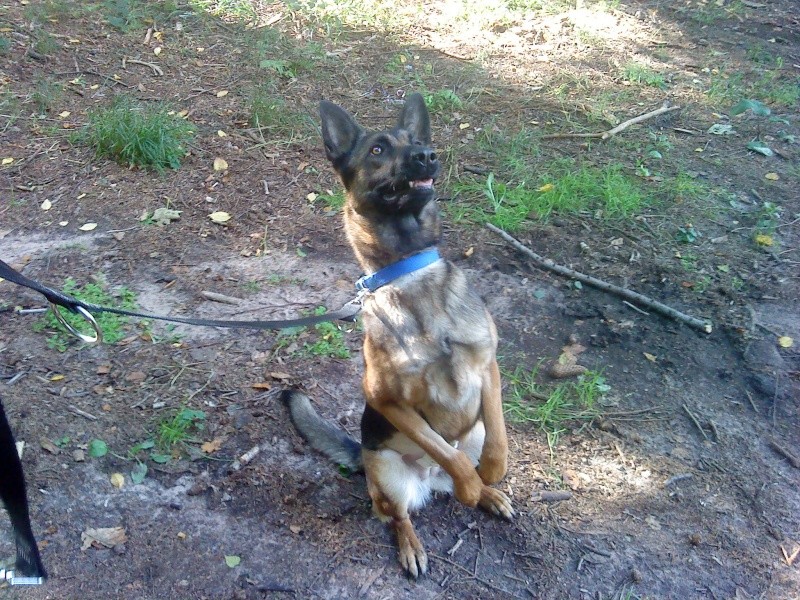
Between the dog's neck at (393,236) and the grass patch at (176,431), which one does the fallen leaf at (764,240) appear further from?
the grass patch at (176,431)

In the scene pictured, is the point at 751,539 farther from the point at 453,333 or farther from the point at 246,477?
the point at 246,477

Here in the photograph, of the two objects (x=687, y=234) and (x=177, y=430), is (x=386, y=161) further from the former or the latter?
(x=687, y=234)

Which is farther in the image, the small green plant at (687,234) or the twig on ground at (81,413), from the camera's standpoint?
the small green plant at (687,234)

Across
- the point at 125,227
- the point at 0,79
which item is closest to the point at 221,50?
the point at 0,79

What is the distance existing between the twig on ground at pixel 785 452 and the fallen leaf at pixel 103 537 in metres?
3.48

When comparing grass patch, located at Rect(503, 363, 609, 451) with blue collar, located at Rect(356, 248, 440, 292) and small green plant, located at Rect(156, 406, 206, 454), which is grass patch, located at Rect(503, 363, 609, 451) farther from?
small green plant, located at Rect(156, 406, 206, 454)

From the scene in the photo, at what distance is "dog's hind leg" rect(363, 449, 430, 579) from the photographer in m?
3.53

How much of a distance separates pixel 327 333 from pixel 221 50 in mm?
4632

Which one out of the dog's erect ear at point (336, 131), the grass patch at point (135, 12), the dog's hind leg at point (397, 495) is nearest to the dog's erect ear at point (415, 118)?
the dog's erect ear at point (336, 131)

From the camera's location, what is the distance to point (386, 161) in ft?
11.6

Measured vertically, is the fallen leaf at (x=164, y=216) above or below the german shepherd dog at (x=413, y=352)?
below

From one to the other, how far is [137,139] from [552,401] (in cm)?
438

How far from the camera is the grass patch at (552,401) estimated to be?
166 inches

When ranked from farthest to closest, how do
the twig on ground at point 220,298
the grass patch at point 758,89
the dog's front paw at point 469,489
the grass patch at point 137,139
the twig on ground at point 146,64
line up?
the twig on ground at point 146,64 → the grass patch at point 758,89 → the grass patch at point 137,139 → the twig on ground at point 220,298 → the dog's front paw at point 469,489
